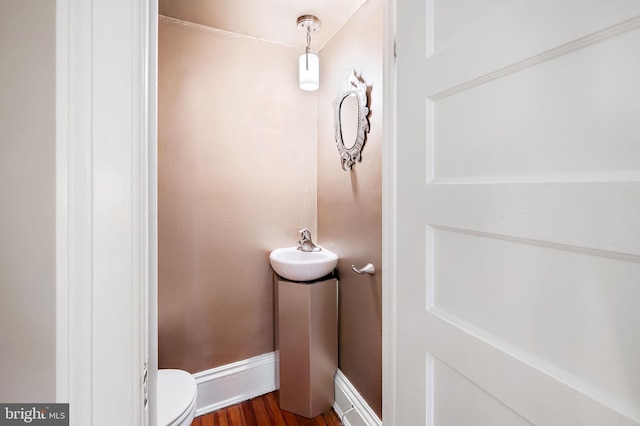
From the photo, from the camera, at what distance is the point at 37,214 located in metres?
0.43

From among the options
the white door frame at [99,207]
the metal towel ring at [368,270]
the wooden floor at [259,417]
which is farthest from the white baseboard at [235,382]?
the white door frame at [99,207]

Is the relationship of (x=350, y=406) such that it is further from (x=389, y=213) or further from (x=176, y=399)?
(x=389, y=213)

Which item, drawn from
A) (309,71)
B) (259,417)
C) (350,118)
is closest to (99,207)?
(350,118)

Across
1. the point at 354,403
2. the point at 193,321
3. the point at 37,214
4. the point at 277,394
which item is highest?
the point at 37,214

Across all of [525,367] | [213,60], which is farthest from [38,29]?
[213,60]

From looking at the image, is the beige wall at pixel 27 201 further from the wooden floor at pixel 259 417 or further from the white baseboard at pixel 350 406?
the wooden floor at pixel 259 417

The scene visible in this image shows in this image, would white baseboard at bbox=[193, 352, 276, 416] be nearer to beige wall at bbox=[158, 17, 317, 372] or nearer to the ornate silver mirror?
beige wall at bbox=[158, 17, 317, 372]

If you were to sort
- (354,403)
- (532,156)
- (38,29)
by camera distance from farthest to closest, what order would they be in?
(354,403)
(532,156)
(38,29)

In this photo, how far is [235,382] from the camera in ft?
6.20

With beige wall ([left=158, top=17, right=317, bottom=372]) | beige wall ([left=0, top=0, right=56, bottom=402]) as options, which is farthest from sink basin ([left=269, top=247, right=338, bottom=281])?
beige wall ([left=0, top=0, right=56, bottom=402])

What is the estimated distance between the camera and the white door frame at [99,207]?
1.45ft

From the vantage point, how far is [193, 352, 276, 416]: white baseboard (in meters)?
1.81

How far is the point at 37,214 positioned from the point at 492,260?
849 mm

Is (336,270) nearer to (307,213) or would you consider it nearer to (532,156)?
(307,213)
